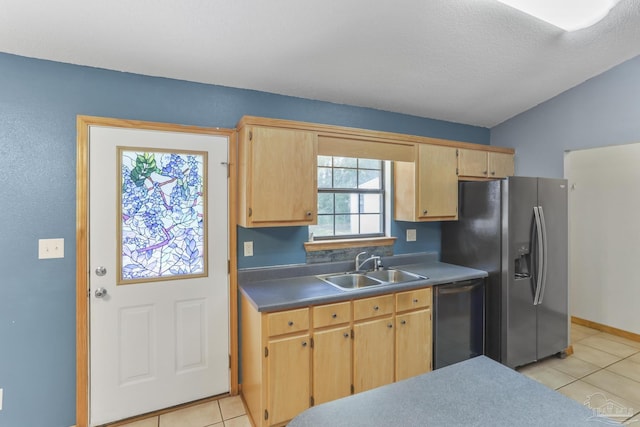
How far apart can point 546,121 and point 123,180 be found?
3960 millimetres

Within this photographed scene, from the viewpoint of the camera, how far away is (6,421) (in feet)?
6.47

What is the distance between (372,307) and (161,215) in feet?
5.27

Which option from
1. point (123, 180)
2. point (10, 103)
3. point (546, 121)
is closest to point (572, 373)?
point (546, 121)

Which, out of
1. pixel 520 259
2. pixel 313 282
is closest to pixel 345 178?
pixel 313 282

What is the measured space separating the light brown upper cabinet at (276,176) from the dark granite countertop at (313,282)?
1.54 ft

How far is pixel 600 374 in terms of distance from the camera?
9.20ft

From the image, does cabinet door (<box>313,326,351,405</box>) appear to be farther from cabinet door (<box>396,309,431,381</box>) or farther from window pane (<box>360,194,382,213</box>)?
window pane (<box>360,194,382,213</box>)

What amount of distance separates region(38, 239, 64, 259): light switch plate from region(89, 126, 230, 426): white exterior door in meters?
0.17

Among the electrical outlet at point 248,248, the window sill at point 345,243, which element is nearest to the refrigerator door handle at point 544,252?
the window sill at point 345,243

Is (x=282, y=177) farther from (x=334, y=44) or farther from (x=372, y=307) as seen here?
(x=372, y=307)

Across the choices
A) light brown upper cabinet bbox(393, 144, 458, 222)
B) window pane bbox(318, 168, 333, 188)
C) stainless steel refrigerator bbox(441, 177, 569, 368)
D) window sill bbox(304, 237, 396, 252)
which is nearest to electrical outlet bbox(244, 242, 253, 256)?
window sill bbox(304, 237, 396, 252)

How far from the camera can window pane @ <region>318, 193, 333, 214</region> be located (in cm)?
291

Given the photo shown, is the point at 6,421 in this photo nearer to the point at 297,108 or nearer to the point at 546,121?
the point at 297,108

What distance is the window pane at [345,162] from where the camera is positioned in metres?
2.97
